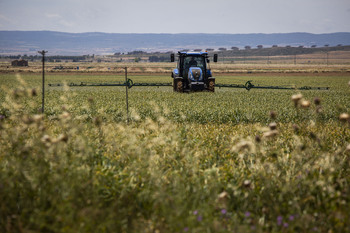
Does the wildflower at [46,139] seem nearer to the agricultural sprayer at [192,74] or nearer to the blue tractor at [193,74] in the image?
the agricultural sprayer at [192,74]

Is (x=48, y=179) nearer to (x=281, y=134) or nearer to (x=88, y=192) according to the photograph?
(x=88, y=192)

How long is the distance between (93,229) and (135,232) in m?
0.48

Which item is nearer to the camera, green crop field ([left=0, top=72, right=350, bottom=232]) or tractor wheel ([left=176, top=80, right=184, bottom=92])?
green crop field ([left=0, top=72, right=350, bottom=232])


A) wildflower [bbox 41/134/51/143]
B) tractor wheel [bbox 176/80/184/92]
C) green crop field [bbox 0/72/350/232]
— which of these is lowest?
green crop field [bbox 0/72/350/232]

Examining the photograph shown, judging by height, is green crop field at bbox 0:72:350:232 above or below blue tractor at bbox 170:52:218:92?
below

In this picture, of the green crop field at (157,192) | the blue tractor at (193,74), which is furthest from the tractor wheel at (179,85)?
the green crop field at (157,192)

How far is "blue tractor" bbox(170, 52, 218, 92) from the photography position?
2188cm

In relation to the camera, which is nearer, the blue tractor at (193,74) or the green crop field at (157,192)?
the green crop field at (157,192)

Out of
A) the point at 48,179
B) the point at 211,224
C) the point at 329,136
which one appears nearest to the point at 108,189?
the point at 48,179

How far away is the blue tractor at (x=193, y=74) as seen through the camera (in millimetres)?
21875

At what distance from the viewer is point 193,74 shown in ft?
71.9

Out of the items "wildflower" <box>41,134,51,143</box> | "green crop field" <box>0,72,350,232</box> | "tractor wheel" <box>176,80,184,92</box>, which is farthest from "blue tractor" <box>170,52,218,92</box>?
"wildflower" <box>41,134,51,143</box>

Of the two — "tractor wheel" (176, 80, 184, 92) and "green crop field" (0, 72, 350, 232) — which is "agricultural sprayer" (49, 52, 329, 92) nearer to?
"tractor wheel" (176, 80, 184, 92)

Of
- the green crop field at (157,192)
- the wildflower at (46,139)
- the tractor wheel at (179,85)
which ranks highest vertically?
the tractor wheel at (179,85)
